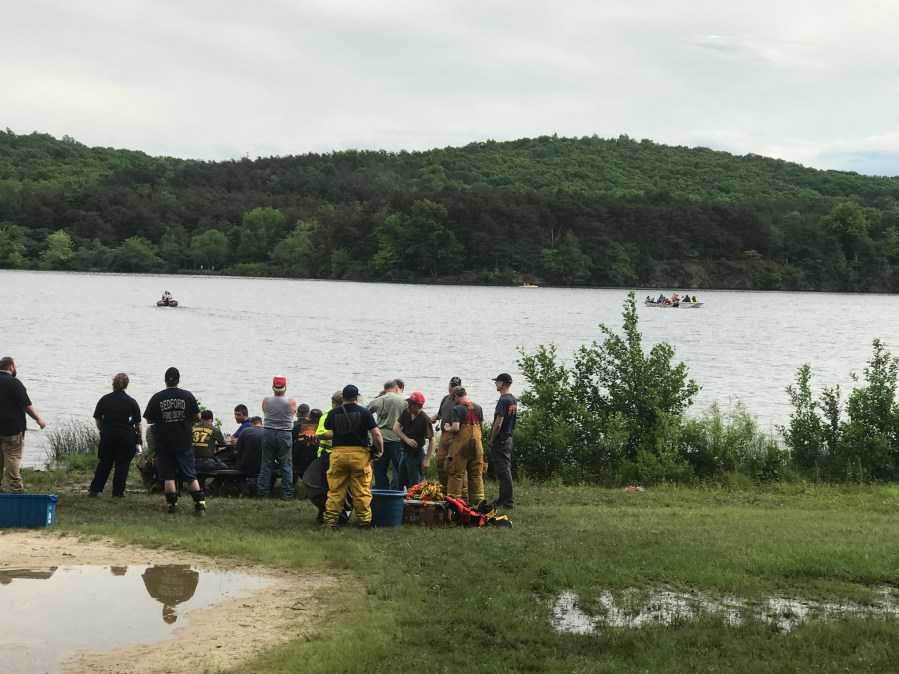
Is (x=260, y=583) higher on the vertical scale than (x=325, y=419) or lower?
lower

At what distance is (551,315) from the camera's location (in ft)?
287

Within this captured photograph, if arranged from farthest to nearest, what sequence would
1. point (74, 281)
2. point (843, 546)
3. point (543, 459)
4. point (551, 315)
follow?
point (74, 281), point (551, 315), point (543, 459), point (843, 546)

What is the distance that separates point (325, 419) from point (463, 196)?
130246 mm

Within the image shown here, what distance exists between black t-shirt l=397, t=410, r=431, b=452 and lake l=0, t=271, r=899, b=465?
30.1 ft

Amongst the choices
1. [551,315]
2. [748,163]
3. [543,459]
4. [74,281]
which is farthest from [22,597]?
[748,163]

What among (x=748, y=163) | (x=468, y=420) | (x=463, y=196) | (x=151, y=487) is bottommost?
(x=151, y=487)

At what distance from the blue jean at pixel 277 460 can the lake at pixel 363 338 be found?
7.27 m

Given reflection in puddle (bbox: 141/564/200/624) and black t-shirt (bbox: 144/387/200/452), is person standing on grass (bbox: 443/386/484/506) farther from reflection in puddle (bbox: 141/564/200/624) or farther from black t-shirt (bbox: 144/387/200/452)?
reflection in puddle (bbox: 141/564/200/624)

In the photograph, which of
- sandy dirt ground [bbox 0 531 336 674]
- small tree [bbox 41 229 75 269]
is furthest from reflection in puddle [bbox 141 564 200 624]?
small tree [bbox 41 229 75 269]

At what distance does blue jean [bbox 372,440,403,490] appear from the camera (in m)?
15.9

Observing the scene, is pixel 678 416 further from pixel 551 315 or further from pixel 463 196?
pixel 463 196

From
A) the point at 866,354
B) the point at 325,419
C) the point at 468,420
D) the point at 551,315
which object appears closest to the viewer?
the point at 325,419

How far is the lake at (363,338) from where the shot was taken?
38906mm

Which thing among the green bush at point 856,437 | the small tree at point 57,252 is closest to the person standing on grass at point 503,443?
the green bush at point 856,437
